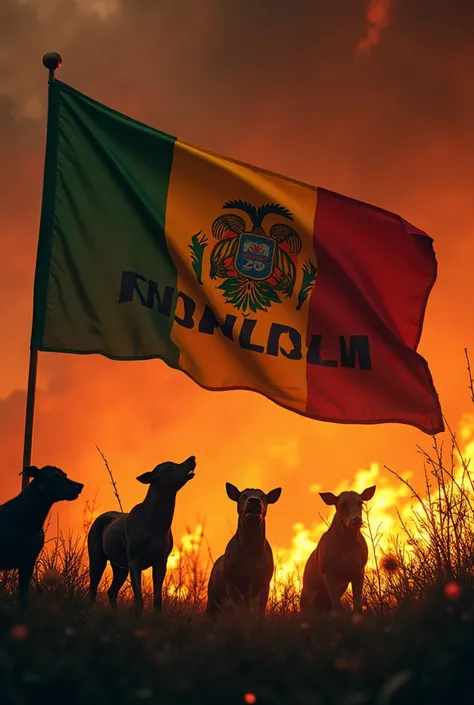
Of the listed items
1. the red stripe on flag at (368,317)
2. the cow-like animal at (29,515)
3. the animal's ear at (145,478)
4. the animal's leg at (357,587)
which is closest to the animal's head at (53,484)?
the cow-like animal at (29,515)

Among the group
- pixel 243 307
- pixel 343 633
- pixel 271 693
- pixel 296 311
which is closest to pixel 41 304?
pixel 243 307

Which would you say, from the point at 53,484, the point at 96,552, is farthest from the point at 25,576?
the point at 96,552

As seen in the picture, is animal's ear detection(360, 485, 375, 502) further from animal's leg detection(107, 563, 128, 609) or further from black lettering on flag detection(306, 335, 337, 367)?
animal's leg detection(107, 563, 128, 609)

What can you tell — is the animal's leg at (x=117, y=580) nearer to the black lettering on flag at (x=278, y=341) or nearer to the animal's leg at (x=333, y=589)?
the animal's leg at (x=333, y=589)

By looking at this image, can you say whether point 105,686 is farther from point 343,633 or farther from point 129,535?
point 129,535

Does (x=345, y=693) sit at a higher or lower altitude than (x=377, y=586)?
lower

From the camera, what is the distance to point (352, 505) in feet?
29.9

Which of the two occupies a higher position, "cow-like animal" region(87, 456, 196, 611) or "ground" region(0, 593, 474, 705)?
"cow-like animal" region(87, 456, 196, 611)

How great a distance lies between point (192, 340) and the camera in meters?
8.60

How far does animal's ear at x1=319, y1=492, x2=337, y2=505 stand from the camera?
368 inches

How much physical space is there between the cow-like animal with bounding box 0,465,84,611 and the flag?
1.29 m

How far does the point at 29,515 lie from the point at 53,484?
323mm

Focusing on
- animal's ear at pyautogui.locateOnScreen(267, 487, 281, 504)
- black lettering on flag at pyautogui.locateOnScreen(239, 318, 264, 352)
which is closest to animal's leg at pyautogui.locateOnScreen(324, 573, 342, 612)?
animal's ear at pyautogui.locateOnScreen(267, 487, 281, 504)

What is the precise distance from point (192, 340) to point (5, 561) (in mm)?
2769
